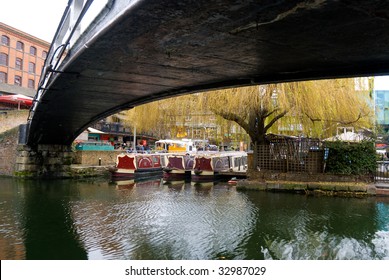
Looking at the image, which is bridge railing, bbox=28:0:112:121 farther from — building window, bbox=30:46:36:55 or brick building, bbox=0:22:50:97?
building window, bbox=30:46:36:55

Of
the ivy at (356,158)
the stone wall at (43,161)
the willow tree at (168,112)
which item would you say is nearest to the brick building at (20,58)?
the stone wall at (43,161)

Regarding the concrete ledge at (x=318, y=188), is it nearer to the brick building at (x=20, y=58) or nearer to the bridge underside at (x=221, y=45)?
the bridge underside at (x=221, y=45)

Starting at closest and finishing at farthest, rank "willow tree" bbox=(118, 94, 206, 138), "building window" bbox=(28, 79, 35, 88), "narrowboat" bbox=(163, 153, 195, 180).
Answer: "willow tree" bbox=(118, 94, 206, 138), "narrowboat" bbox=(163, 153, 195, 180), "building window" bbox=(28, 79, 35, 88)

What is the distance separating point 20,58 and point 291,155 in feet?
118

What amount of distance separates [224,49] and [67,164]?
16.4 metres

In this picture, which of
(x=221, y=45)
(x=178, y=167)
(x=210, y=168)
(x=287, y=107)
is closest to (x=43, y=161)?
(x=178, y=167)

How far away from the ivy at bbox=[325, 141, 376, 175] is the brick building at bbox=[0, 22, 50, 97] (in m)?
30.1

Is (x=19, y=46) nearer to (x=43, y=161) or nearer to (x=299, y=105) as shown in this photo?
(x=43, y=161)

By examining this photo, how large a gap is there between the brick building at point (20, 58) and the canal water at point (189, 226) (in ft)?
87.2

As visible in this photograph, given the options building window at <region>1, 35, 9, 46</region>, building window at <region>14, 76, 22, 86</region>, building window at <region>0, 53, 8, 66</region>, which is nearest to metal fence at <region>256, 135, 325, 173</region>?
building window at <region>0, 53, 8, 66</region>

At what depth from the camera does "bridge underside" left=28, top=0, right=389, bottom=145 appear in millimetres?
3508

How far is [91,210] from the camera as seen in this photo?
32.8 ft
